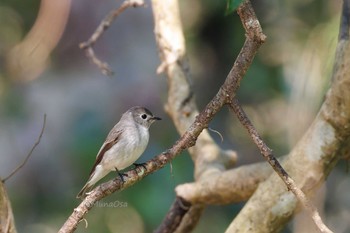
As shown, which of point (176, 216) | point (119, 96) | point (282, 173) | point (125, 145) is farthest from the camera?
point (119, 96)

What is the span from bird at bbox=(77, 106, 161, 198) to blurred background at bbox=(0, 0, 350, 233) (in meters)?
1.00

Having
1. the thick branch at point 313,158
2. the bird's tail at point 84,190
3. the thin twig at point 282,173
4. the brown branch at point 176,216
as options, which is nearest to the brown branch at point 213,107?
the thin twig at point 282,173

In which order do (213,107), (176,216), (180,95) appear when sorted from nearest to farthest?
1. (213,107)
2. (176,216)
3. (180,95)

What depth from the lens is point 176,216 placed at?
4129mm

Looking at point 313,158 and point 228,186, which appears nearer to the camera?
point 313,158

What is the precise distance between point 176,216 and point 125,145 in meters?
0.67

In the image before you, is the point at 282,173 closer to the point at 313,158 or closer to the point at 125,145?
the point at 313,158

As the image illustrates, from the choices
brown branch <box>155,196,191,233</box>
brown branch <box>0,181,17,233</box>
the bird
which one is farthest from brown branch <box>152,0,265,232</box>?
brown branch <box>0,181,17,233</box>

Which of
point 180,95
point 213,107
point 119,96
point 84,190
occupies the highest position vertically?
point 119,96

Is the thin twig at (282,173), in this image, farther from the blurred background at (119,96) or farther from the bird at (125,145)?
the blurred background at (119,96)

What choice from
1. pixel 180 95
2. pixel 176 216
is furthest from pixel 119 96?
pixel 176 216

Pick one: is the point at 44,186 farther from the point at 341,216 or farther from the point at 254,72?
the point at 341,216

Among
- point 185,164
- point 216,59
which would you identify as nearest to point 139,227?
point 185,164

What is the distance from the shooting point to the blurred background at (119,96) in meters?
5.08
